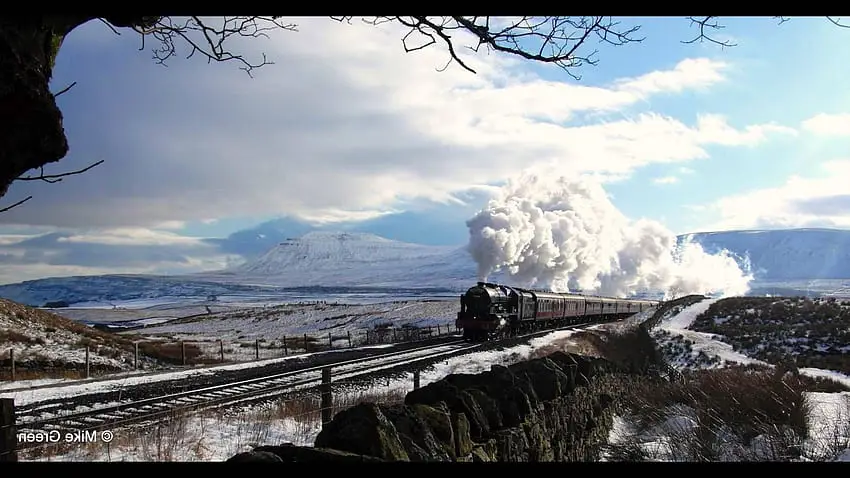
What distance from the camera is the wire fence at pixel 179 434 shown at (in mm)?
6934

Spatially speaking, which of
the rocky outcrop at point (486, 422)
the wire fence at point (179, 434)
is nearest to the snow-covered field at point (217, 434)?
the wire fence at point (179, 434)

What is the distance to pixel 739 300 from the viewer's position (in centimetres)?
5806

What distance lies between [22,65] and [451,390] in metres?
4.45

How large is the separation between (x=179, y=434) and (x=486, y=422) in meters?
4.40

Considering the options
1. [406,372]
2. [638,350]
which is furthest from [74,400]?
[638,350]

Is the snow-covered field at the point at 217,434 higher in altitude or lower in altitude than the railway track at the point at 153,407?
higher

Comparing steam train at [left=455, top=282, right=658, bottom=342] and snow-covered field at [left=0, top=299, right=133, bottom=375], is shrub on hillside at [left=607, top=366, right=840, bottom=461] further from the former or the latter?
snow-covered field at [left=0, top=299, right=133, bottom=375]

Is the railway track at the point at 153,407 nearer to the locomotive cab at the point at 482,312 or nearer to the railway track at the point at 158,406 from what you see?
the railway track at the point at 158,406

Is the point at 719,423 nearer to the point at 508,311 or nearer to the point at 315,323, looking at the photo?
the point at 508,311

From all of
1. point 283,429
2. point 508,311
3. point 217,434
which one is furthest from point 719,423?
point 508,311

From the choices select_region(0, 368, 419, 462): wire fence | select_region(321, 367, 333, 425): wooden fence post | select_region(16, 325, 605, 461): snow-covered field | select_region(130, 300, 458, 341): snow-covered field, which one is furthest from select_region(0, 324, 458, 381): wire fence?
select_region(130, 300, 458, 341): snow-covered field

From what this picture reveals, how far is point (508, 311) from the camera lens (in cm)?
3362

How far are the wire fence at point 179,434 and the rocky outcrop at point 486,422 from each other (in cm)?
232

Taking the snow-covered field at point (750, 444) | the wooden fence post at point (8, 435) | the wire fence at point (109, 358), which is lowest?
the wire fence at point (109, 358)
